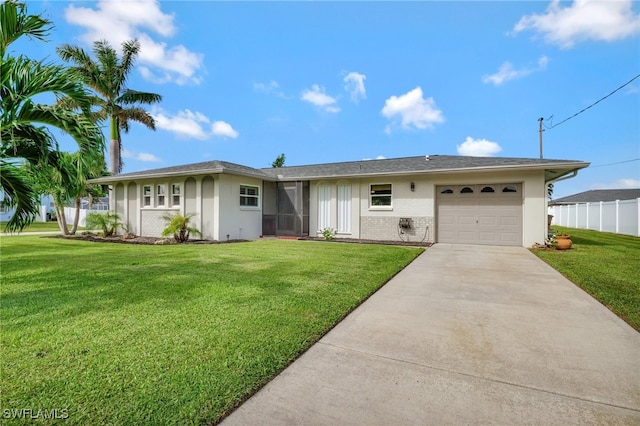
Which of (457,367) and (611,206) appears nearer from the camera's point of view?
(457,367)

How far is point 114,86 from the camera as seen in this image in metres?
19.8

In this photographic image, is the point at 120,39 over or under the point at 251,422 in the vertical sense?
over

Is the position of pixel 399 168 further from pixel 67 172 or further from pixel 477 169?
pixel 67 172

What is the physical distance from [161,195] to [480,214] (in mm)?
14351

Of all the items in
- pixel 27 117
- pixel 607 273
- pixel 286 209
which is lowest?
pixel 607 273

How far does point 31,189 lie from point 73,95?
5.35 feet

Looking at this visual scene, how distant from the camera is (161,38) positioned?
14430 millimetres

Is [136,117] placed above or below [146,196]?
above

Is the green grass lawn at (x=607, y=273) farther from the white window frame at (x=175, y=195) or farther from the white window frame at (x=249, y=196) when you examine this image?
the white window frame at (x=175, y=195)

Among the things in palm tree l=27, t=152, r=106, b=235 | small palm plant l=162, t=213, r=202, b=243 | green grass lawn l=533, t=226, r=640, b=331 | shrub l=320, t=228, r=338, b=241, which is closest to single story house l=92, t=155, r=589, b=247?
shrub l=320, t=228, r=338, b=241

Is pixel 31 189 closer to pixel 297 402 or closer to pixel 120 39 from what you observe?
pixel 297 402

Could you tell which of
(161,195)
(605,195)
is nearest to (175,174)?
(161,195)

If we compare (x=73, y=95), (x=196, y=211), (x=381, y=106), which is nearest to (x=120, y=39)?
(x=196, y=211)

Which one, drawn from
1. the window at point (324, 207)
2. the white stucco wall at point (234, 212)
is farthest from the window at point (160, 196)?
the window at point (324, 207)
